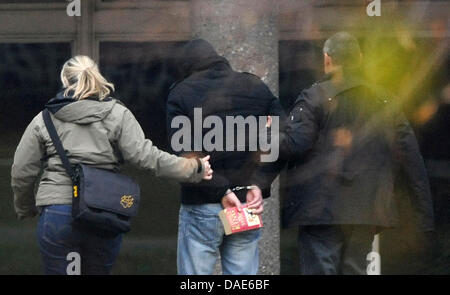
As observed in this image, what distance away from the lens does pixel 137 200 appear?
5.73m

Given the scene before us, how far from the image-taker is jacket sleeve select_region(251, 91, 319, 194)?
Result: 5.78 metres

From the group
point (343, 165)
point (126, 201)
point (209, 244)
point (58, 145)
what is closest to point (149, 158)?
point (126, 201)

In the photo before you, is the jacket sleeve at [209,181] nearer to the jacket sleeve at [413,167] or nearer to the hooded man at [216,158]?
the hooded man at [216,158]

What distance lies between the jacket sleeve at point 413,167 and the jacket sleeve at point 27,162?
199 cm

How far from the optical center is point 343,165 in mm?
5879

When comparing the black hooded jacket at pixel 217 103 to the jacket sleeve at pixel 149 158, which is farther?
the black hooded jacket at pixel 217 103

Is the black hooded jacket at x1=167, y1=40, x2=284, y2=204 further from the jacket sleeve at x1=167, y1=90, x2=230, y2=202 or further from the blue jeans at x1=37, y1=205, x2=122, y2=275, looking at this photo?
the blue jeans at x1=37, y1=205, x2=122, y2=275

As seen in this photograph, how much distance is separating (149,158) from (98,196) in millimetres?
345

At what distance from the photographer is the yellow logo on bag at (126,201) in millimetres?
5645

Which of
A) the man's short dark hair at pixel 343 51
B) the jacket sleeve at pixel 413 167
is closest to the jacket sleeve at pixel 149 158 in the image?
the man's short dark hair at pixel 343 51

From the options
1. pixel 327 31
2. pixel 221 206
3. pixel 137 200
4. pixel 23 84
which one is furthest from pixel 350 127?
pixel 23 84
